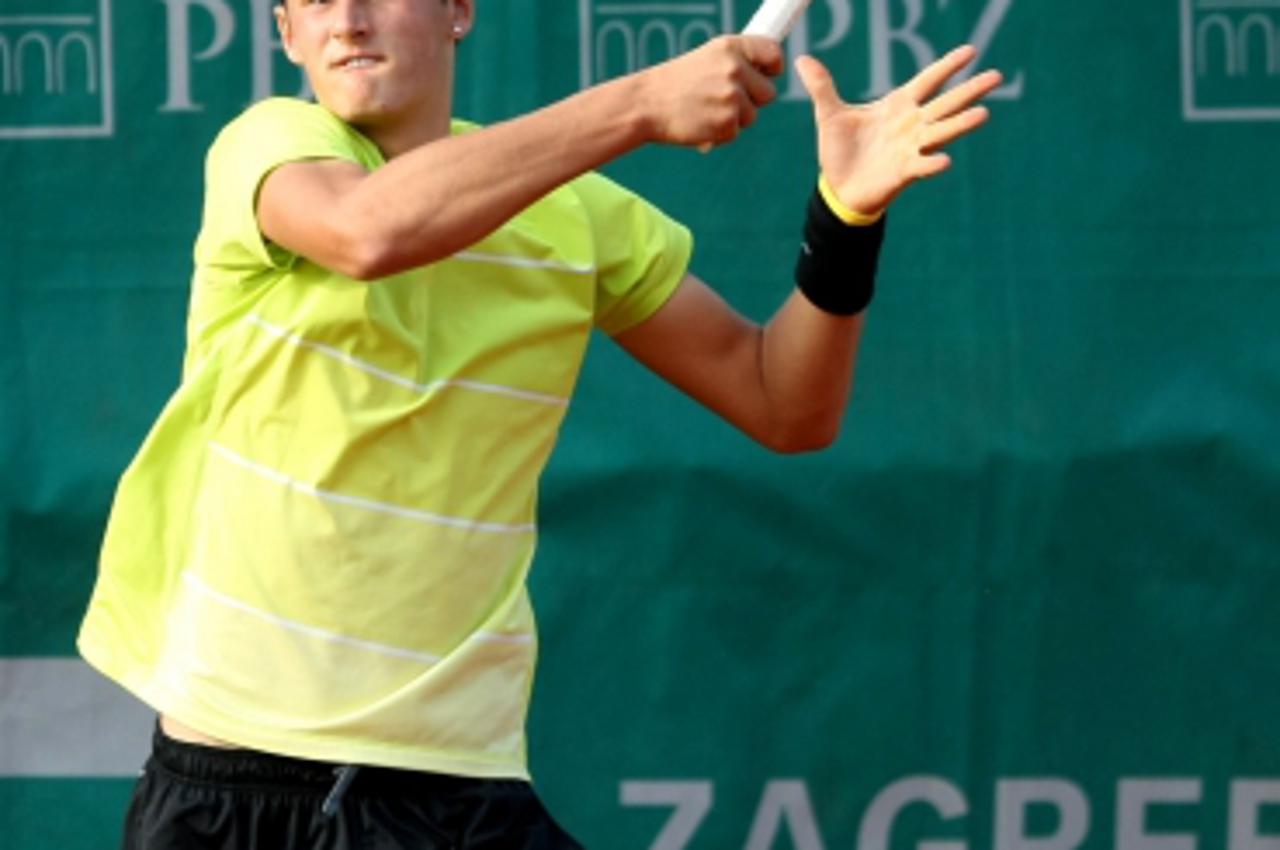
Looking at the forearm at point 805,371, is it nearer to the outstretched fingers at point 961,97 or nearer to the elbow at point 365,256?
the outstretched fingers at point 961,97

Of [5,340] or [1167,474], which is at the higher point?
[5,340]

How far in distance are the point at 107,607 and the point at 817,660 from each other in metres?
1.21

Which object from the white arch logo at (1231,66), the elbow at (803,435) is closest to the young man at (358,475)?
the elbow at (803,435)

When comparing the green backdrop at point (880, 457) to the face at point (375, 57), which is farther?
the green backdrop at point (880, 457)

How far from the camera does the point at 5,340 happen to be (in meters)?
3.54

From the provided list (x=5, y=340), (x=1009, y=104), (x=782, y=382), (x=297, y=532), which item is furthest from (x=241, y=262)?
(x=1009, y=104)

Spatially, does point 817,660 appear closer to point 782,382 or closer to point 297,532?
point 782,382

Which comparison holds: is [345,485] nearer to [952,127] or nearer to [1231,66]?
[952,127]

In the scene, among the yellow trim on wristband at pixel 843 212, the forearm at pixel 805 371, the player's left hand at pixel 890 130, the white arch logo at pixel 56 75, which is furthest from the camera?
the white arch logo at pixel 56 75

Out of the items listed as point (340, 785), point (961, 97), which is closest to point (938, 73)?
point (961, 97)

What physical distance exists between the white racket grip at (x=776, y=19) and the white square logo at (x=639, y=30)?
1.13 meters

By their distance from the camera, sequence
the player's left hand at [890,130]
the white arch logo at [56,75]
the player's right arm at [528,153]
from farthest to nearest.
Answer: the white arch logo at [56,75] → the player's left hand at [890,130] → the player's right arm at [528,153]

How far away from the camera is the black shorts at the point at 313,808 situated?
8.21 ft

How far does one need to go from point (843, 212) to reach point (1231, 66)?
4.04ft
